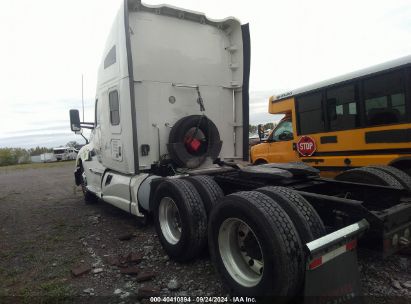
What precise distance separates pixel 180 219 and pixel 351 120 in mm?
3940

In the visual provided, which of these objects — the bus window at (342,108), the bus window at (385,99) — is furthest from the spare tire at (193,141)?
the bus window at (385,99)

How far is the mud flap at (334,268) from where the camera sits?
89.0 inches

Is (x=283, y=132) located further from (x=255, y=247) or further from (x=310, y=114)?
(x=255, y=247)

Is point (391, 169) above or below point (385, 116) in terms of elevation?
below

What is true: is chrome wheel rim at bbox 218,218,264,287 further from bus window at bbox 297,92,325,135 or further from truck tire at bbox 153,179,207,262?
bus window at bbox 297,92,325,135

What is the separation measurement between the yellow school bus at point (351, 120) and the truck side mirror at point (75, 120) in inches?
179

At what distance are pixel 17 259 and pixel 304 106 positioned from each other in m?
5.79

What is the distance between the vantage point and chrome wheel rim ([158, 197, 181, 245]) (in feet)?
13.5

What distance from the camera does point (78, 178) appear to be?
8.66 meters

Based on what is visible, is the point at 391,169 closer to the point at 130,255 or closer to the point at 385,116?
the point at 385,116

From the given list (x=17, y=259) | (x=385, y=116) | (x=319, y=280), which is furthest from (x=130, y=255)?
(x=385, y=116)

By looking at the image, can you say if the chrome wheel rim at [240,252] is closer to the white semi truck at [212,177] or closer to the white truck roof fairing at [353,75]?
the white semi truck at [212,177]

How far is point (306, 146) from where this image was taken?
23.0ft

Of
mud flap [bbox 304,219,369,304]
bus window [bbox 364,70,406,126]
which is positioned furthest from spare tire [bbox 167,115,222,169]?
mud flap [bbox 304,219,369,304]
